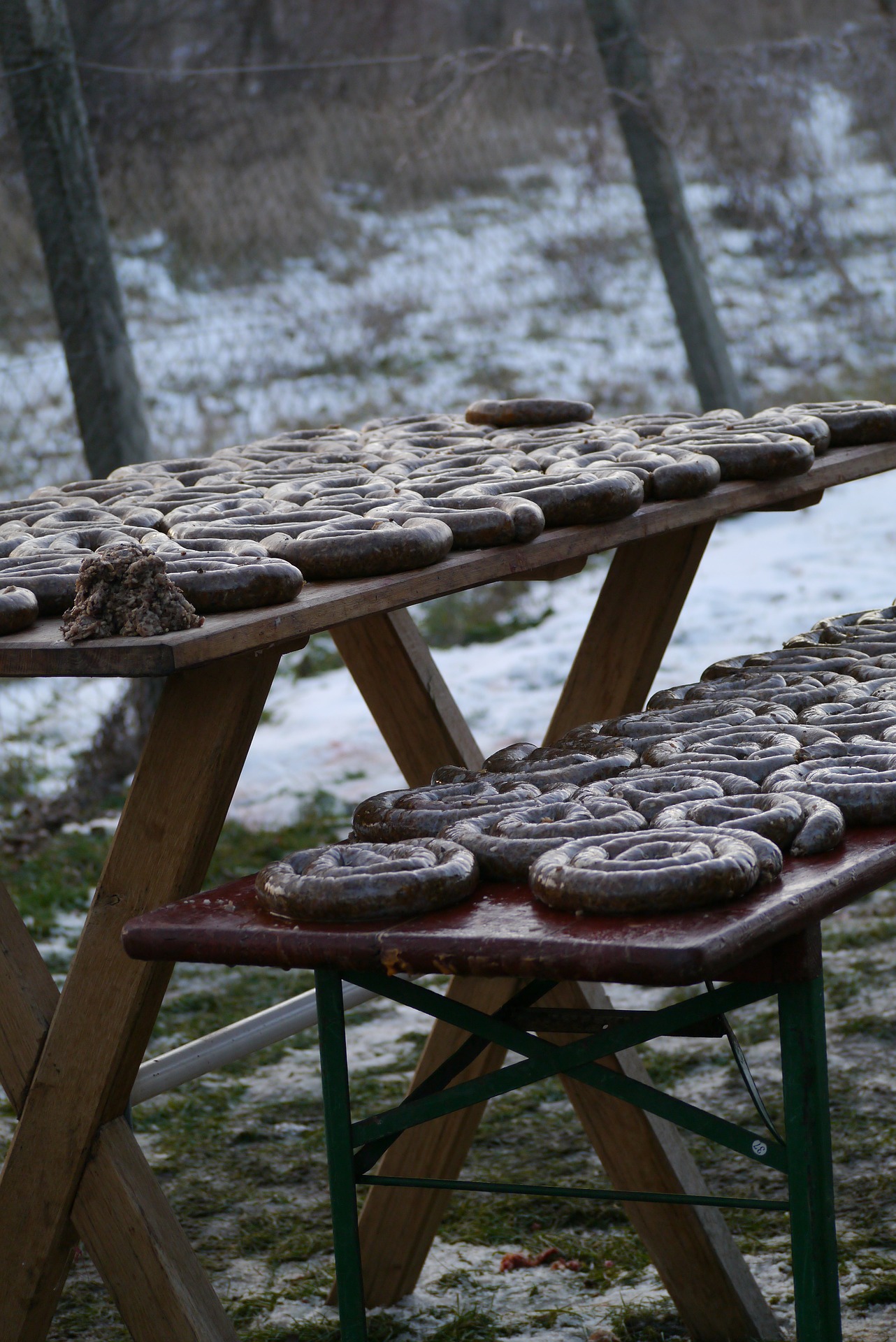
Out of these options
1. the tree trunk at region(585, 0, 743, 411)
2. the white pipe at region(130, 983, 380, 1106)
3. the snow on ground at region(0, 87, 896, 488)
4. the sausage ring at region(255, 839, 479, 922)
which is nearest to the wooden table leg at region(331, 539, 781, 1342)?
the white pipe at region(130, 983, 380, 1106)

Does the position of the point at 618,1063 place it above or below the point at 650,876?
below

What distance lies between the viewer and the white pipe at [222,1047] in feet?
6.97

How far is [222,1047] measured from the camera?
2.21 m

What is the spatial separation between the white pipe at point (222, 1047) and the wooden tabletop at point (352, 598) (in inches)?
28.5

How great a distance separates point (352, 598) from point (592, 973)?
0.62 metres

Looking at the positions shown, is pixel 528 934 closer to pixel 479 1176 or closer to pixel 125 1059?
pixel 125 1059

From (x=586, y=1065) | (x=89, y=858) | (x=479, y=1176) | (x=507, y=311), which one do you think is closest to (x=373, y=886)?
(x=586, y=1065)

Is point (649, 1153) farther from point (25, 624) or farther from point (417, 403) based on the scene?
point (417, 403)

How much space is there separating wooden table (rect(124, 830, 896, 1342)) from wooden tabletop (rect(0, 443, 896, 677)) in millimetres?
261

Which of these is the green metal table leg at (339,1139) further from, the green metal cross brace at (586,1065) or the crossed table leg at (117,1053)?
the crossed table leg at (117,1053)

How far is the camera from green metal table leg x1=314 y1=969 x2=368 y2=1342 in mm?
1413

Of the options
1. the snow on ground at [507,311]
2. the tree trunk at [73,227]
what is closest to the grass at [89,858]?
the tree trunk at [73,227]

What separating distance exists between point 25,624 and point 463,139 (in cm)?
807

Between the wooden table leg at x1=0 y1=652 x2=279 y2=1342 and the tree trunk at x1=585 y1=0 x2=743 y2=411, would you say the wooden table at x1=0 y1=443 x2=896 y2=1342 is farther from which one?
the tree trunk at x1=585 y1=0 x2=743 y2=411
